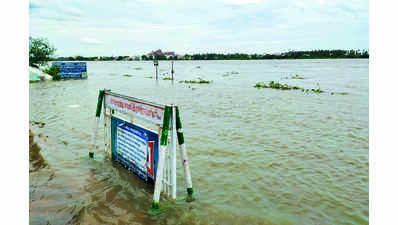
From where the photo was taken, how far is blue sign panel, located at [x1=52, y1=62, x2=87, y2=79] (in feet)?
131

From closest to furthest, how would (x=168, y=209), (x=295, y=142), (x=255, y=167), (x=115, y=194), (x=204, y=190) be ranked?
(x=168, y=209), (x=115, y=194), (x=204, y=190), (x=255, y=167), (x=295, y=142)

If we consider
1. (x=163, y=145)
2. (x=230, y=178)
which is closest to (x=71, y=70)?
(x=230, y=178)

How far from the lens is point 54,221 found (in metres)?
4.89

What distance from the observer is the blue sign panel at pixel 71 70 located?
3991 cm

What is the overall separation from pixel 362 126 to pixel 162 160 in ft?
34.2

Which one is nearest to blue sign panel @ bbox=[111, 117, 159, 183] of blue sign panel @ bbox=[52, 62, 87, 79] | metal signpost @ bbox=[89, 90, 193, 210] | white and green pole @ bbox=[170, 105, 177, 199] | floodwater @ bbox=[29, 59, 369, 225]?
metal signpost @ bbox=[89, 90, 193, 210]

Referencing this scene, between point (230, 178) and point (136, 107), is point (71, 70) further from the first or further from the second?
point (230, 178)

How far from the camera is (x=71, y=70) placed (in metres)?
40.9

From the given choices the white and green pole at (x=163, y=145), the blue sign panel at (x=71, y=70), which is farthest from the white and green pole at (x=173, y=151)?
the blue sign panel at (x=71, y=70)

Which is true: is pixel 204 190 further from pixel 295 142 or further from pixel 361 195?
pixel 295 142

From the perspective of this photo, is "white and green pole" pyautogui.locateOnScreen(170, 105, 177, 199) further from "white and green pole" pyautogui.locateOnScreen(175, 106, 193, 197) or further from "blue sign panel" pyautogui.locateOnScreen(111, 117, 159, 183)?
"blue sign panel" pyautogui.locateOnScreen(111, 117, 159, 183)

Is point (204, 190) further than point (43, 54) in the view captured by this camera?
No

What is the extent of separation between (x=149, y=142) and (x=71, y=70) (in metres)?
39.1
